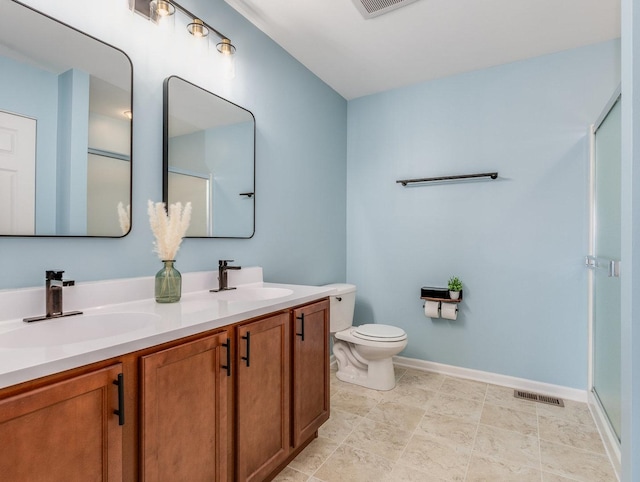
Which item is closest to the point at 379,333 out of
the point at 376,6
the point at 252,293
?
the point at 252,293

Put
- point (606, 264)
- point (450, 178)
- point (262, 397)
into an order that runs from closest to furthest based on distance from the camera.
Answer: point (262, 397) → point (606, 264) → point (450, 178)

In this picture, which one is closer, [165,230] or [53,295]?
[53,295]

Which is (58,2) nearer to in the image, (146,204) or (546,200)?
(146,204)

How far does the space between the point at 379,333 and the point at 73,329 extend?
1.93m

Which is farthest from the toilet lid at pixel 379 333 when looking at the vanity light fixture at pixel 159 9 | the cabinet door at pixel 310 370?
the vanity light fixture at pixel 159 9

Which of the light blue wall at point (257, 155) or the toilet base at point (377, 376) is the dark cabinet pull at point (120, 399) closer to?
the light blue wall at point (257, 155)

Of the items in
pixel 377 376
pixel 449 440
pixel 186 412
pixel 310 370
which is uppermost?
pixel 186 412

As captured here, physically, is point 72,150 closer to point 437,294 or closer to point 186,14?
point 186,14

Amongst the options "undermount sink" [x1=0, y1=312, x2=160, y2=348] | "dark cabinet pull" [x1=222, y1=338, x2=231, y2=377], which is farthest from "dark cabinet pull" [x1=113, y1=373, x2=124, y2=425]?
"dark cabinet pull" [x1=222, y1=338, x2=231, y2=377]

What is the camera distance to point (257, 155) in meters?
2.29

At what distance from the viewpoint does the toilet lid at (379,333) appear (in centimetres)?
251

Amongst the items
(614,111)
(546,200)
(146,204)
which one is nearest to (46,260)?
(146,204)

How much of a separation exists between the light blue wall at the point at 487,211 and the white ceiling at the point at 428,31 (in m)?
0.19

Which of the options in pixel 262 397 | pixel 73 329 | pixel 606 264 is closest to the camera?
pixel 73 329
